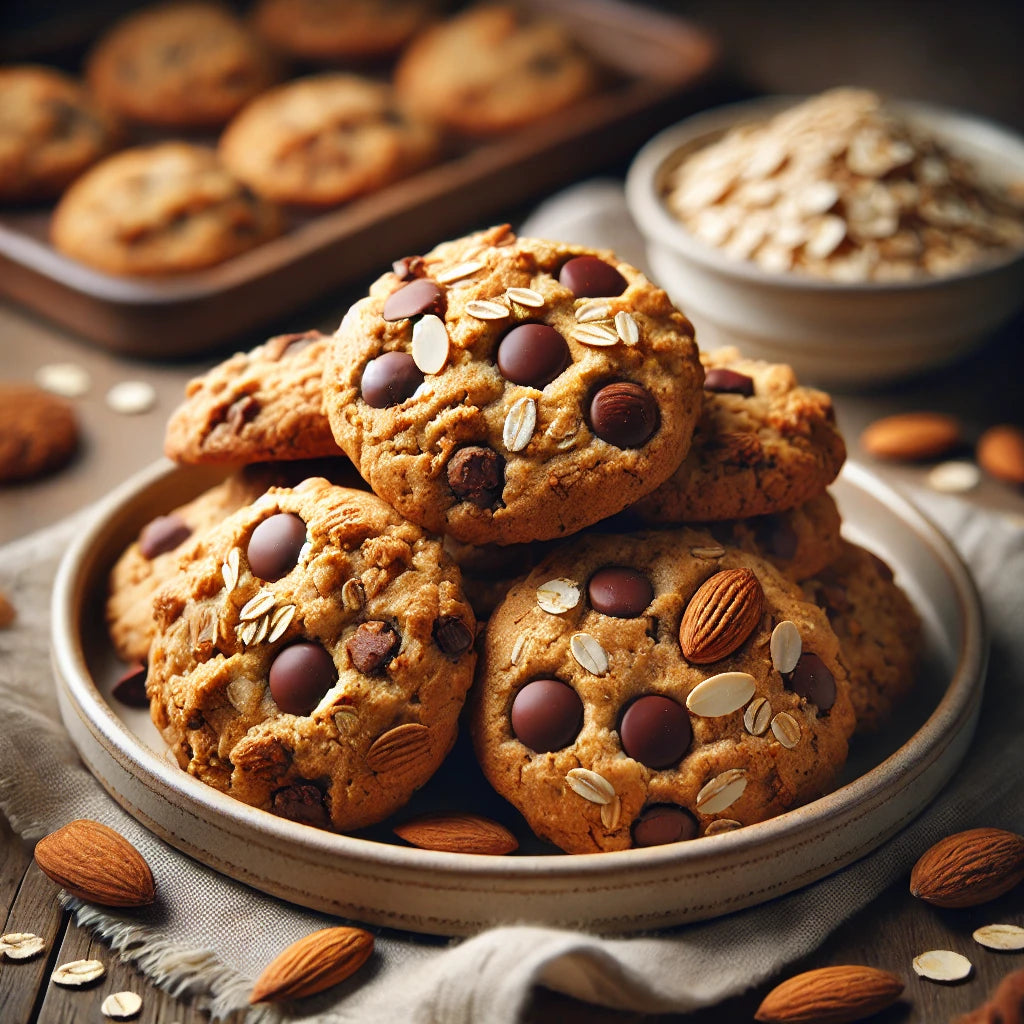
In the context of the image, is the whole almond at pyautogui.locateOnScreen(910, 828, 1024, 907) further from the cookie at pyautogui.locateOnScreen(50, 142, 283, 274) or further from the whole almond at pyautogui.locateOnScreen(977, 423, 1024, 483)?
the cookie at pyautogui.locateOnScreen(50, 142, 283, 274)

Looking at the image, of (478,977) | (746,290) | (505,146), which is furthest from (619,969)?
(505,146)

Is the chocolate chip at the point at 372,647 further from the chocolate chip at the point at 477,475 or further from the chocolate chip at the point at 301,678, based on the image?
the chocolate chip at the point at 477,475

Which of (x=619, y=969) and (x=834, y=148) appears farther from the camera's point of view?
(x=834, y=148)

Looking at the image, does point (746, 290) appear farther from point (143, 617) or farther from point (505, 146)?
point (143, 617)

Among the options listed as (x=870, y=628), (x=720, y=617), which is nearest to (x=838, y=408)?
(x=870, y=628)

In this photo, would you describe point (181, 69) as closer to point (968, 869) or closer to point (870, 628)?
point (870, 628)

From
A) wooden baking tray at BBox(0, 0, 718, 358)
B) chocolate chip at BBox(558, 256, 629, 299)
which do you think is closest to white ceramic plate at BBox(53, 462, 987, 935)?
chocolate chip at BBox(558, 256, 629, 299)
